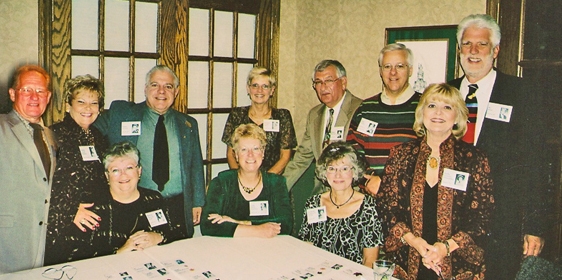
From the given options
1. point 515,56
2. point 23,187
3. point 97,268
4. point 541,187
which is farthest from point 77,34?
point 541,187

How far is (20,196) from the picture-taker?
278cm

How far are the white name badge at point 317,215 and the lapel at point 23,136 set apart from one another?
160cm

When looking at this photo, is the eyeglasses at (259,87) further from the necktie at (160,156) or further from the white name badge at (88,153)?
the white name badge at (88,153)

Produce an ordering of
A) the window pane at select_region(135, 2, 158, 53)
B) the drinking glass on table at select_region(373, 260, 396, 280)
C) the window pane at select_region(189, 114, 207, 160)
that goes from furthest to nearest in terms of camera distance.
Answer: the window pane at select_region(189, 114, 207, 160) → the window pane at select_region(135, 2, 158, 53) → the drinking glass on table at select_region(373, 260, 396, 280)

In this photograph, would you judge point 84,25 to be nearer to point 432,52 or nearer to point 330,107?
point 330,107

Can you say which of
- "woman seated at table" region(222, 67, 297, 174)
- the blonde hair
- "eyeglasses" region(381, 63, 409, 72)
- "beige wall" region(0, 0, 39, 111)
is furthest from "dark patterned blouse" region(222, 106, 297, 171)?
"beige wall" region(0, 0, 39, 111)

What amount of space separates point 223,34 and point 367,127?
71.2 inches

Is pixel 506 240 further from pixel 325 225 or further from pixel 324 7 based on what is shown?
Result: pixel 324 7

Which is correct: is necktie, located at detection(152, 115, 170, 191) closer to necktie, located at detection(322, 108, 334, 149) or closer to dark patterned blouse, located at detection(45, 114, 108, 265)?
dark patterned blouse, located at detection(45, 114, 108, 265)

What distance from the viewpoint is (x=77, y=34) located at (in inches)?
141

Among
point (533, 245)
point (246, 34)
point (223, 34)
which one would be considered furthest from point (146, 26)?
point (533, 245)

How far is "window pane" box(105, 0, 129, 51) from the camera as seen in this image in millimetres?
3734

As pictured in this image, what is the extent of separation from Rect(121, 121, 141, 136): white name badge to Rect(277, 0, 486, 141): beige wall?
1690mm

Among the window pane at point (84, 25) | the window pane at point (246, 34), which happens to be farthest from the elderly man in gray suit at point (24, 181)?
the window pane at point (246, 34)
